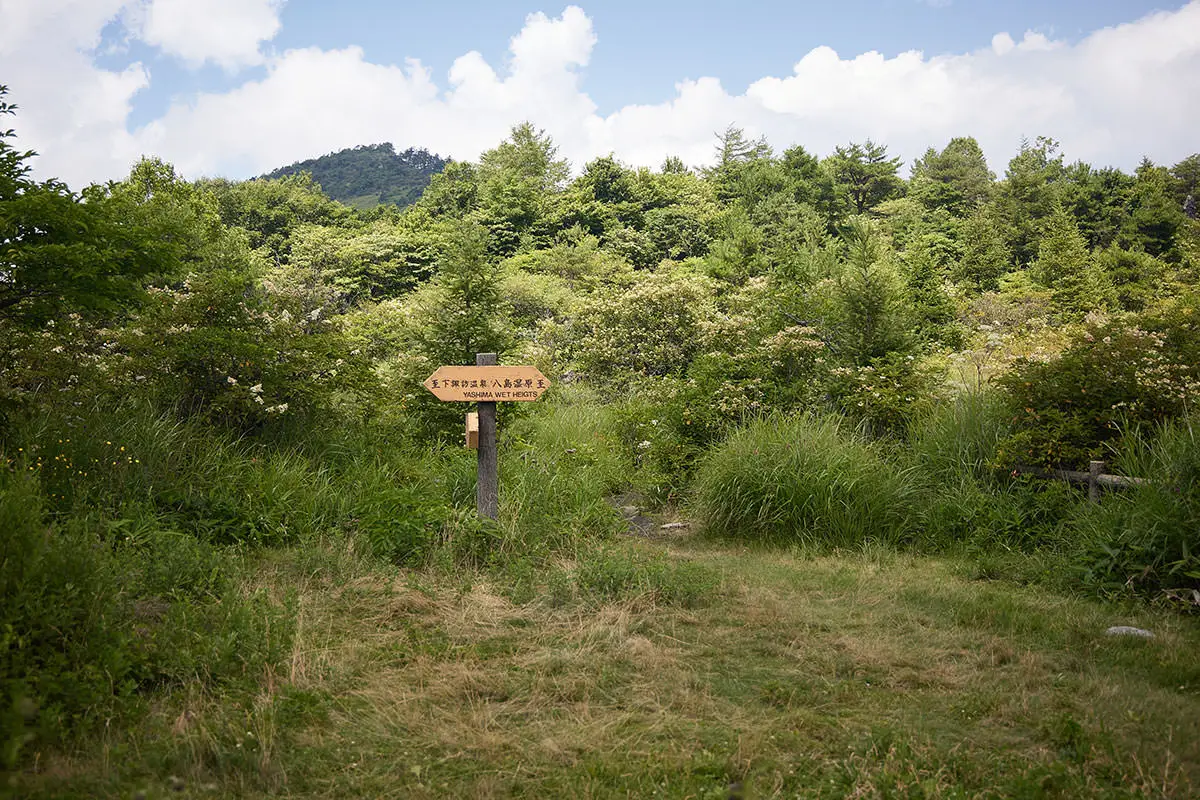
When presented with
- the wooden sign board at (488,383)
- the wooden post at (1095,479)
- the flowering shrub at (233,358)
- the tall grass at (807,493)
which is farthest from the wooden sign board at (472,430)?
the wooden post at (1095,479)

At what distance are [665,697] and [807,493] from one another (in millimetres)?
3697

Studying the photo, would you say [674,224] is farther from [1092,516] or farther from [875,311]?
[1092,516]

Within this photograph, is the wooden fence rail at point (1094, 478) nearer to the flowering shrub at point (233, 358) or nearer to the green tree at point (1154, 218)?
the flowering shrub at point (233, 358)

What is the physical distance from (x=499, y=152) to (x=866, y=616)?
39.9 metres

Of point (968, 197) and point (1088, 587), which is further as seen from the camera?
point (968, 197)

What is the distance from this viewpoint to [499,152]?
41.6 meters

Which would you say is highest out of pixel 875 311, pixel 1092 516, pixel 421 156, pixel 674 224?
pixel 421 156

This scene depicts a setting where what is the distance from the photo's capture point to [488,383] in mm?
6469

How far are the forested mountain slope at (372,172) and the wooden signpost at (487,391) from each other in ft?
195

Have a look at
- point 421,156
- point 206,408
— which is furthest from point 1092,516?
point 421,156

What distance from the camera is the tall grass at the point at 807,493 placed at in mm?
6910

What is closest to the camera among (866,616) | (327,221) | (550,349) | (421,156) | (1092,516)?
(866,616)

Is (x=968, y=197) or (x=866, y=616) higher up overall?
(x=968, y=197)

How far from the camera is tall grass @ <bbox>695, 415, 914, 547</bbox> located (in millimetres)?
6910
